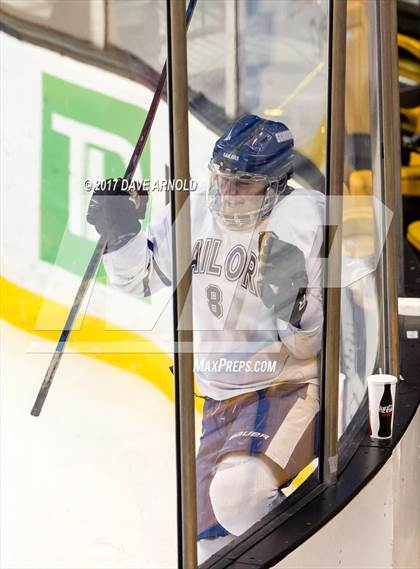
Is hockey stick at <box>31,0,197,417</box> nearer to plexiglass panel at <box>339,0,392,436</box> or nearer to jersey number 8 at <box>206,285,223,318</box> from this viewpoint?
jersey number 8 at <box>206,285,223,318</box>

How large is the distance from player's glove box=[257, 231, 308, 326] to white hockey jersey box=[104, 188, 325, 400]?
13 mm

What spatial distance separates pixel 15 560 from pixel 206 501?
1.14 ft

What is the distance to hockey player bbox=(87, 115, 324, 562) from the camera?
173 centimetres

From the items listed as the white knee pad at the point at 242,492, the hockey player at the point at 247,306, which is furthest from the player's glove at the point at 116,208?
the white knee pad at the point at 242,492

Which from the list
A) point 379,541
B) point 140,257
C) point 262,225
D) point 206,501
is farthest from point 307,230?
point 379,541

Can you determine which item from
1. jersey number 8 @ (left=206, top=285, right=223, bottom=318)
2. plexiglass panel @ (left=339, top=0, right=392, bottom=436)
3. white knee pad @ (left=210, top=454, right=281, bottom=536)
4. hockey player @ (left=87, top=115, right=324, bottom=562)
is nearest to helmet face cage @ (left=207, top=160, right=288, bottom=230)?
hockey player @ (left=87, top=115, right=324, bottom=562)

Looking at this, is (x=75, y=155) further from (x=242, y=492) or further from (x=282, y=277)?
(x=242, y=492)

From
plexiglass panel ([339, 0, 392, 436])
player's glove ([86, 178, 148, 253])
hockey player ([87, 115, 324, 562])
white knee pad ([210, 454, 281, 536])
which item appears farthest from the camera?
plexiglass panel ([339, 0, 392, 436])

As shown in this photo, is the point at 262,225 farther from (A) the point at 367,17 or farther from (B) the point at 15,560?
(A) the point at 367,17

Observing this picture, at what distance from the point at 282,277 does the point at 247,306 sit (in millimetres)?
96

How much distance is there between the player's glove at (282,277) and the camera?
1896 millimetres

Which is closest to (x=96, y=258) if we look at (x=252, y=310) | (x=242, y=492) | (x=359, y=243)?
(x=252, y=310)

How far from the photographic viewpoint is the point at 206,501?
1772 mm

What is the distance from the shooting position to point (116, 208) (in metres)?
1.65
